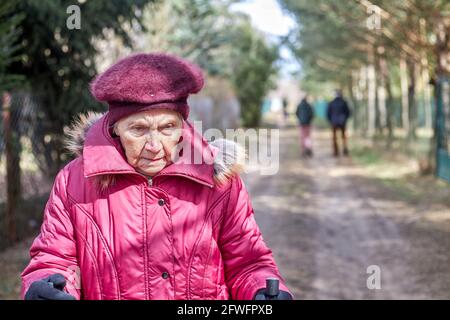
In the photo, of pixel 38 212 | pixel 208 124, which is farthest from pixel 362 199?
pixel 208 124

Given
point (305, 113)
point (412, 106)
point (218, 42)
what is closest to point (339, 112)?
point (305, 113)

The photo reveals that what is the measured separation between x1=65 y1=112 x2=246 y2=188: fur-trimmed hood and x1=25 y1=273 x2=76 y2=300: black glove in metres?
0.42

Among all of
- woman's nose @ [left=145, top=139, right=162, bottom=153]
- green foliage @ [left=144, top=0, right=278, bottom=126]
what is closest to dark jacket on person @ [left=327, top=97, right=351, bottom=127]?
green foliage @ [left=144, top=0, right=278, bottom=126]

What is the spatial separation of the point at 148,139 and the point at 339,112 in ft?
57.6

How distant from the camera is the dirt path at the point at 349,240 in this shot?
6.75 metres

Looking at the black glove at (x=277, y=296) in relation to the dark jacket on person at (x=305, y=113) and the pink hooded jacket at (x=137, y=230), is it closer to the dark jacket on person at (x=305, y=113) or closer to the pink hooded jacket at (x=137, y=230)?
the pink hooded jacket at (x=137, y=230)

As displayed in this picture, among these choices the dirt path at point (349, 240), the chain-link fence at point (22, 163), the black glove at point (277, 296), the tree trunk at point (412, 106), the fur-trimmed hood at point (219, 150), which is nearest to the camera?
the black glove at point (277, 296)

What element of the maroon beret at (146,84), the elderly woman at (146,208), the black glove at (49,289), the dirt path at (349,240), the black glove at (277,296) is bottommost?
the dirt path at (349,240)

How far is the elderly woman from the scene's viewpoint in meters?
2.31

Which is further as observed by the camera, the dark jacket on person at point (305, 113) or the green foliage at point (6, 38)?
the dark jacket on person at point (305, 113)

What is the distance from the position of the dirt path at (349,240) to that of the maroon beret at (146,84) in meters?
4.42

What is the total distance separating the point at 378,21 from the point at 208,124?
32.3 feet

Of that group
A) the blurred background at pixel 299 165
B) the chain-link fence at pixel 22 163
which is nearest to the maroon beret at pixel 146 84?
the blurred background at pixel 299 165
